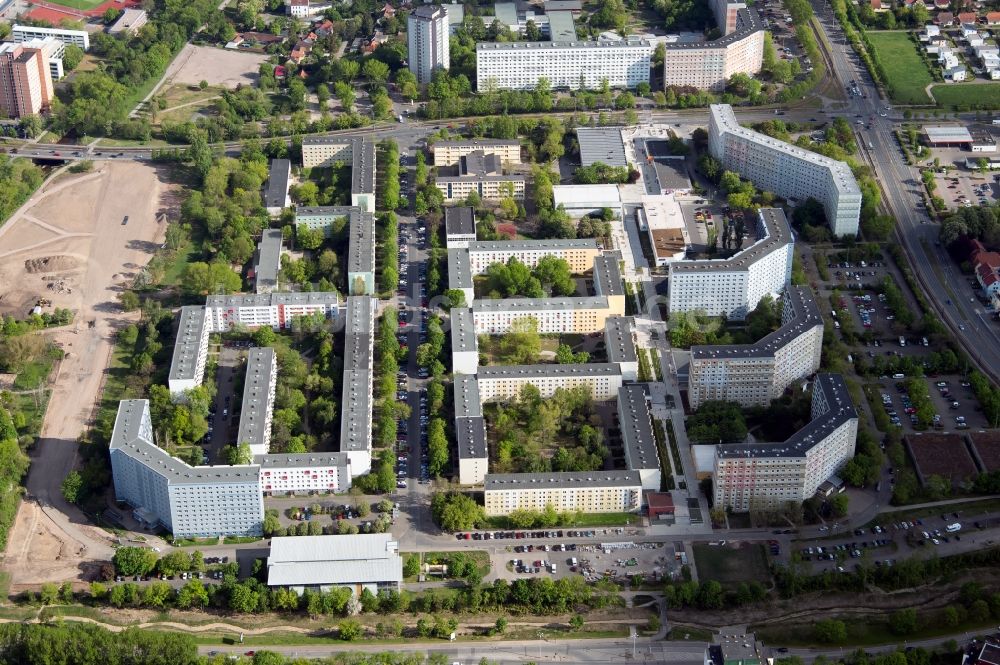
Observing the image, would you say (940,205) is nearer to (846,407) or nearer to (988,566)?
(846,407)

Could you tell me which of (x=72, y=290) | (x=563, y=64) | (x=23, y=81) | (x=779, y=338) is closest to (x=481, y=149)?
(x=563, y=64)

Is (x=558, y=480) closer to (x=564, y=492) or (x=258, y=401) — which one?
(x=564, y=492)

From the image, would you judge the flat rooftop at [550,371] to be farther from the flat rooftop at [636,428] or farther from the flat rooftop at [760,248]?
the flat rooftop at [760,248]

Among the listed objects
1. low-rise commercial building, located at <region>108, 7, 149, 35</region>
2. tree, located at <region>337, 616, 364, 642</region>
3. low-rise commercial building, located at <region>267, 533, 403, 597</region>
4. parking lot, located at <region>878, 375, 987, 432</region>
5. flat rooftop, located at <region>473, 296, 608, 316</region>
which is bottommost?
tree, located at <region>337, 616, 364, 642</region>

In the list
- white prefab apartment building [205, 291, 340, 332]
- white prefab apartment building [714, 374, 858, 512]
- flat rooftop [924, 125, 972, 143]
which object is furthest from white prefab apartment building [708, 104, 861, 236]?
white prefab apartment building [205, 291, 340, 332]

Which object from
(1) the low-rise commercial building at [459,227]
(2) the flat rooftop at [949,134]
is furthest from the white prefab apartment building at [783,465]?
(2) the flat rooftop at [949,134]

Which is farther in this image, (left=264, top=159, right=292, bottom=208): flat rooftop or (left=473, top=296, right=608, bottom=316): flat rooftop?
(left=264, top=159, right=292, bottom=208): flat rooftop

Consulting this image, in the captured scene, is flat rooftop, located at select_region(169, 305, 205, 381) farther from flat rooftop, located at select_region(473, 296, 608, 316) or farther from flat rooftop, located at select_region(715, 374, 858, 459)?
flat rooftop, located at select_region(715, 374, 858, 459)
